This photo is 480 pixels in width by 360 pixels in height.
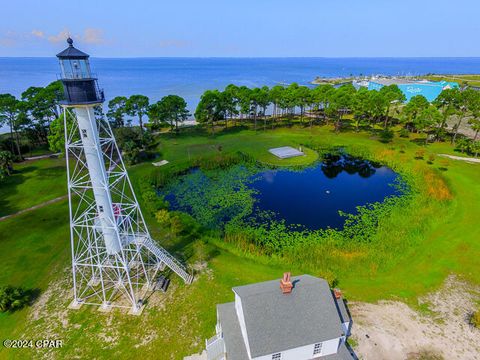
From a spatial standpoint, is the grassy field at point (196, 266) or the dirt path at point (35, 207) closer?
the grassy field at point (196, 266)

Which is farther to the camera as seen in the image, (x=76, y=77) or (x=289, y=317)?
(x=76, y=77)

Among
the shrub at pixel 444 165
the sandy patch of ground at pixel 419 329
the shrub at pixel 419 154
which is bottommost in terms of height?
the sandy patch of ground at pixel 419 329

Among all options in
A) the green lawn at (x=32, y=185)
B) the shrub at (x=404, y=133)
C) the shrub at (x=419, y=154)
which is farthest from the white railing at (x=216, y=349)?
the shrub at (x=404, y=133)

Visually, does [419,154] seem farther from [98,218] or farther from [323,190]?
A: [98,218]

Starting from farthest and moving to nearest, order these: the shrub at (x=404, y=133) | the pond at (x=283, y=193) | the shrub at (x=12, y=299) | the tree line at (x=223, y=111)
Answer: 1. the shrub at (x=404, y=133)
2. the tree line at (x=223, y=111)
3. the pond at (x=283, y=193)
4. the shrub at (x=12, y=299)

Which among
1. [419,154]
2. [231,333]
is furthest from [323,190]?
[231,333]

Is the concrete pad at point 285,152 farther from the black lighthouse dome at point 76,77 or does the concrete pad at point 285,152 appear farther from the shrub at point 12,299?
the shrub at point 12,299

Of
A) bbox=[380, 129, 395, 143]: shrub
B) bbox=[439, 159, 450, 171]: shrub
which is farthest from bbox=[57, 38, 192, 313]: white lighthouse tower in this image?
bbox=[380, 129, 395, 143]: shrub
